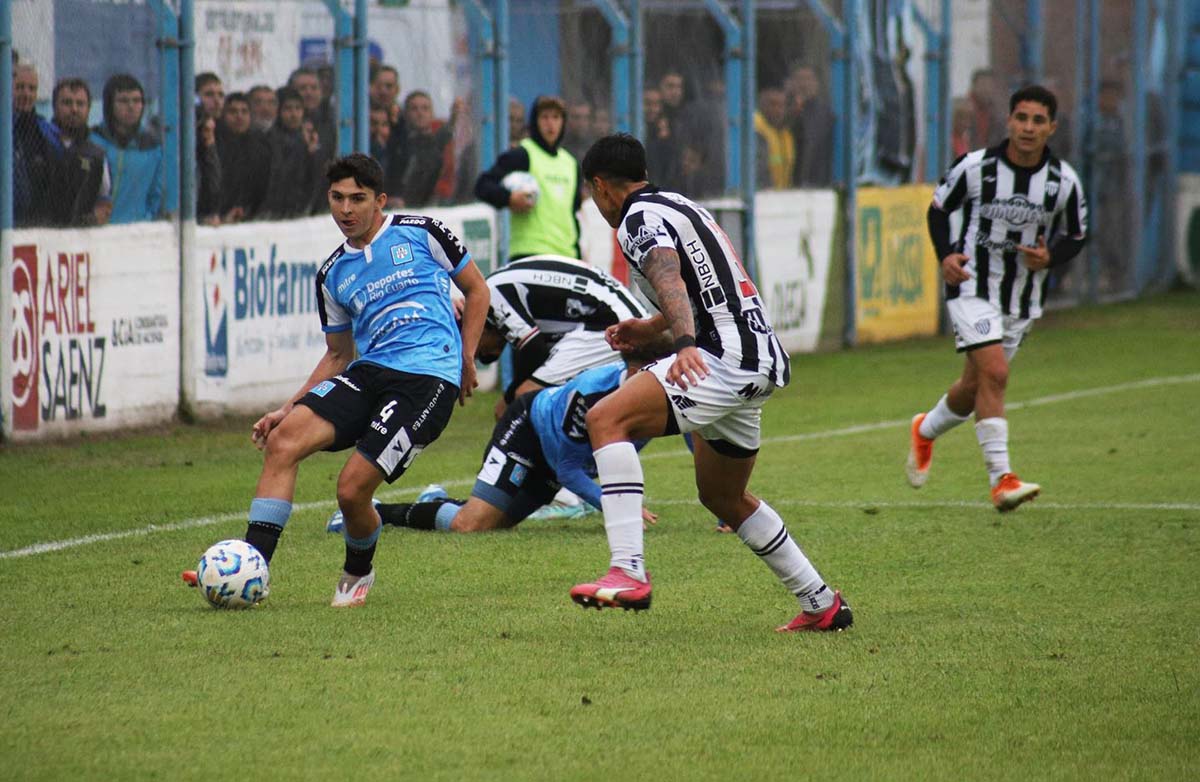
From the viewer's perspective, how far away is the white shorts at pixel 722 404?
6.42 metres

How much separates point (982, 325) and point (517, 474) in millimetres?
2764

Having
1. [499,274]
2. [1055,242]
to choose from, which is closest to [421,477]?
[499,274]

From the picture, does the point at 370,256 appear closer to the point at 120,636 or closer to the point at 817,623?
the point at 120,636

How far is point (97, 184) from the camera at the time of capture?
12.6 meters

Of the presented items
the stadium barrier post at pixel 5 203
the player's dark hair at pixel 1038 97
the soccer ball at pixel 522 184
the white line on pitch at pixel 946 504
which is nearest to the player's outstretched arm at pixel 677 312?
the white line on pitch at pixel 946 504

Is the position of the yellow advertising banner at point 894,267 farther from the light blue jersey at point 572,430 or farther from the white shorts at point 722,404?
the white shorts at point 722,404

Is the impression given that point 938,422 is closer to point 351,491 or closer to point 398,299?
point 398,299

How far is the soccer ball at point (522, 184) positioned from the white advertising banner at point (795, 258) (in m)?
5.70

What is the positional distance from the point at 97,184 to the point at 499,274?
3515 mm

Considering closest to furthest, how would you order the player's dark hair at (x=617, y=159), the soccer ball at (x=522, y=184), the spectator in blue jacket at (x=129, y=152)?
the player's dark hair at (x=617, y=159) → the spectator in blue jacket at (x=129, y=152) → the soccer ball at (x=522, y=184)

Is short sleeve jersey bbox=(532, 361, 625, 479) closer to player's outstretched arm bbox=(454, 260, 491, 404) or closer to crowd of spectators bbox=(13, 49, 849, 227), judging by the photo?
player's outstretched arm bbox=(454, 260, 491, 404)

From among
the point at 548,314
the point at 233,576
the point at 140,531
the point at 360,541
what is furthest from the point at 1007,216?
the point at 233,576

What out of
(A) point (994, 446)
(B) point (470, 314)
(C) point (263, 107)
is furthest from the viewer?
(C) point (263, 107)

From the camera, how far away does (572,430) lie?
29.4 feet
